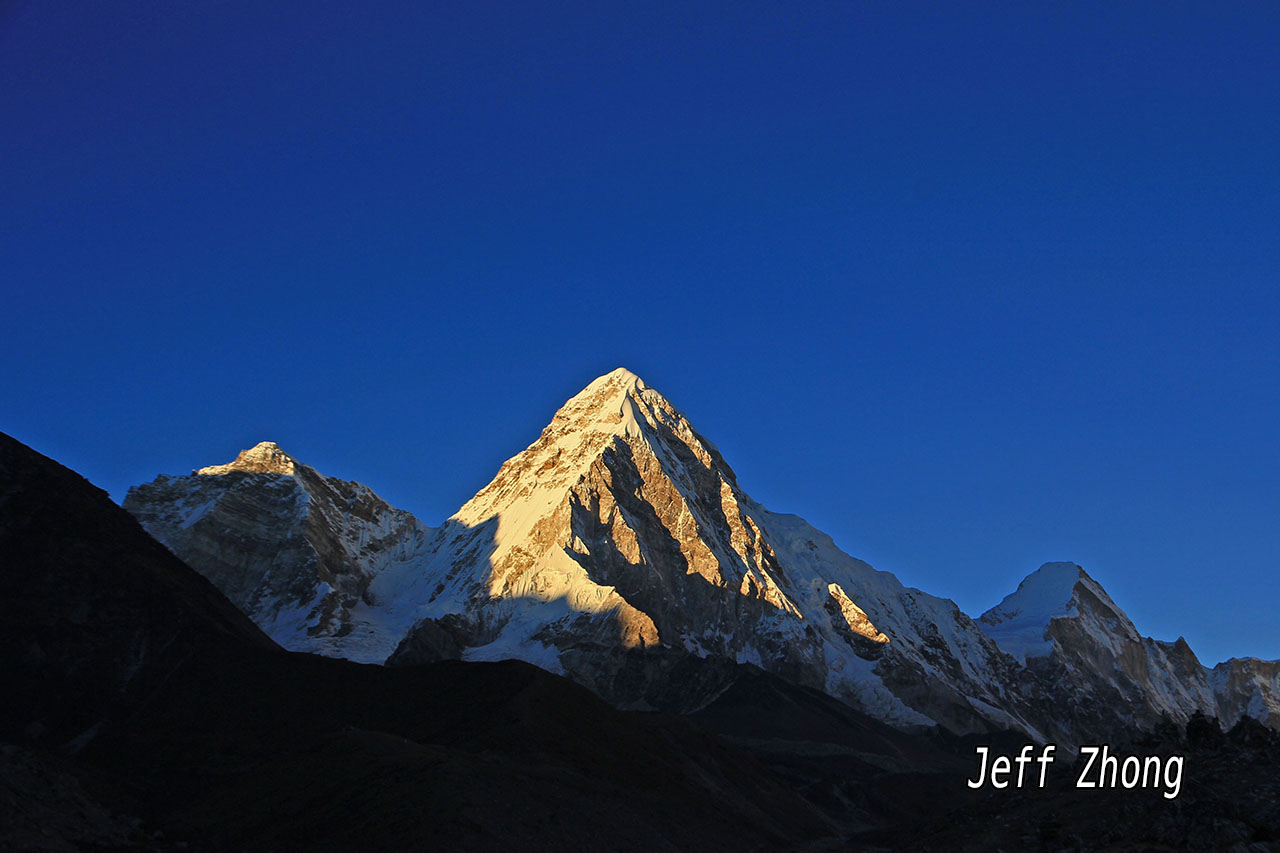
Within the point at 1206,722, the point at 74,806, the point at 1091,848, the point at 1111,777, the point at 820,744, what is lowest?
the point at 74,806

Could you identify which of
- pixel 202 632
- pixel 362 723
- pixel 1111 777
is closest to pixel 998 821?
pixel 1111 777

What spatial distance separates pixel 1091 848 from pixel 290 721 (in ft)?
226

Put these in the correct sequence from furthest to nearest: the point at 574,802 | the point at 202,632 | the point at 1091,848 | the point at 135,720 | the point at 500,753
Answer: the point at 202,632, the point at 135,720, the point at 500,753, the point at 574,802, the point at 1091,848

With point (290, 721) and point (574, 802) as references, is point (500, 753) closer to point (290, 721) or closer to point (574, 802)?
point (574, 802)

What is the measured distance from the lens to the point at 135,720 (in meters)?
102

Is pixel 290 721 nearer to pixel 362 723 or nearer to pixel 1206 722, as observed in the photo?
pixel 362 723

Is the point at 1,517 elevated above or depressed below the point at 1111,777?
above

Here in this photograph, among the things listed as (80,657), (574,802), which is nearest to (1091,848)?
(574,802)

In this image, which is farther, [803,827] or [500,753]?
[803,827]

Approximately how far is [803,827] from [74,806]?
71.5 m

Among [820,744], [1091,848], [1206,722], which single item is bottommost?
[1091,848]

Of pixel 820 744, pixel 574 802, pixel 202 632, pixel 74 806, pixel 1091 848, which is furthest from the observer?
pixel 820 744

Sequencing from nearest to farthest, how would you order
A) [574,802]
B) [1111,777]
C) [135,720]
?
[1111,777]
[574,802]
[135,720]

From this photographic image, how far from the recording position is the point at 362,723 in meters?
104
